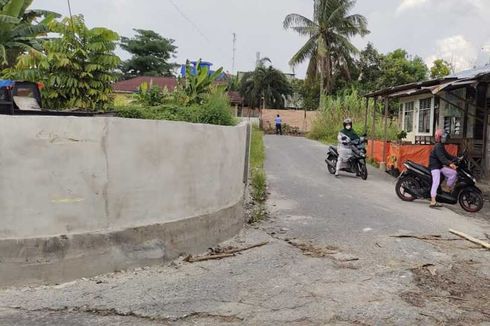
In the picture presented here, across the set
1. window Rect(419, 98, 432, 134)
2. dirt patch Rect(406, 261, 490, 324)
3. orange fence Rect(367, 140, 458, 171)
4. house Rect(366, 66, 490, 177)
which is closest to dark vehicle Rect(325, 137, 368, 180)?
orange fence Rect(367, 140, 458, 171)

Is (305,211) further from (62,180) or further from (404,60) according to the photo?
(404,60)

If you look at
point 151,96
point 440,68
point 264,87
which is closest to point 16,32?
point 151,96

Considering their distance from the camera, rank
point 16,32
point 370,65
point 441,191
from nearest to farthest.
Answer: point 441,191
point 16,32
point 370,65

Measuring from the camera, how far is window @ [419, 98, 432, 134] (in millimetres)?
19484

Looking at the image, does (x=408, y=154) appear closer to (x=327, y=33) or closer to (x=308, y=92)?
(x=327, y=33)

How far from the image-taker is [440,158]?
998 cm

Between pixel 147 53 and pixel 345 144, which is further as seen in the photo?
pixel 147 53

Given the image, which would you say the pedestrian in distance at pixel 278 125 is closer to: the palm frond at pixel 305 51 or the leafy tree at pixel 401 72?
the palm frond at pixel 305 51

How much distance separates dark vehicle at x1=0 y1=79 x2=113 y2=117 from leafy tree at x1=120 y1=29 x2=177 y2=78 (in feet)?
151

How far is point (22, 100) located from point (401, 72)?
116ft

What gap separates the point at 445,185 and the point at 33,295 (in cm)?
830

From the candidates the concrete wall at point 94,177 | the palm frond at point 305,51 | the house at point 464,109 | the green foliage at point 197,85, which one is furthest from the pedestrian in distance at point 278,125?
the concrete wall at point 94,177

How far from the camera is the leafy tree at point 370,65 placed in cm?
4234

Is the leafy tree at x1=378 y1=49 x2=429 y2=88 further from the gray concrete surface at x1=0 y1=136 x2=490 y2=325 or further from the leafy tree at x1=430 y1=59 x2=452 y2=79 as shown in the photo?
the gray concrete surface at x1=0 y1=136 x2=490 y2=325
